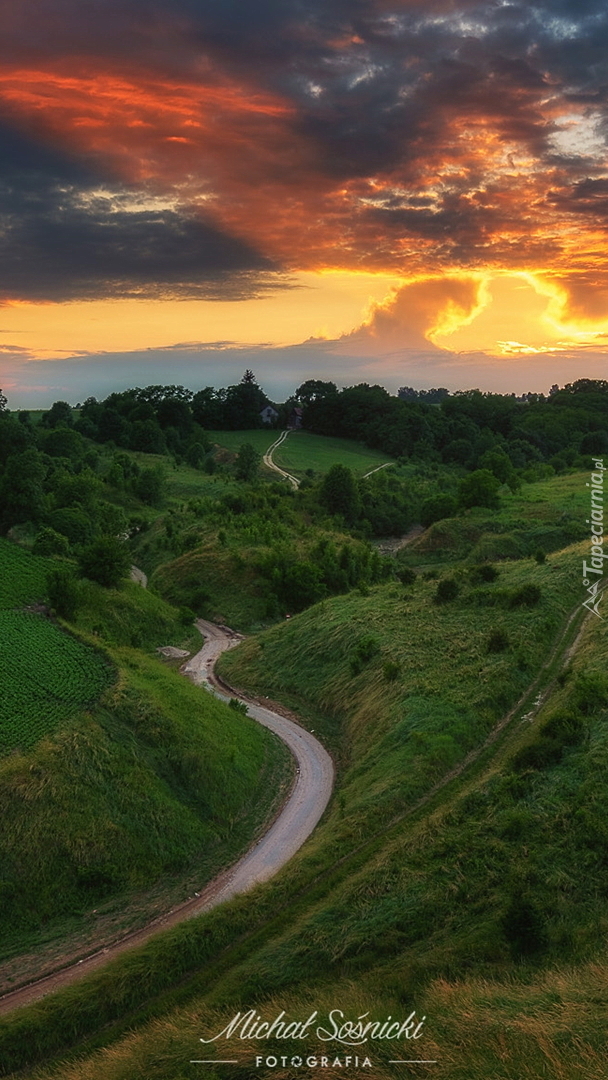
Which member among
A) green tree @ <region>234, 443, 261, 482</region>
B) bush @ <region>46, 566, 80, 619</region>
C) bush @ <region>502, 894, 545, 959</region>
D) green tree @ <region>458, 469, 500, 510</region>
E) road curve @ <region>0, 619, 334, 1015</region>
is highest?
green tree @ <region>234, 443, 261, 482</region>

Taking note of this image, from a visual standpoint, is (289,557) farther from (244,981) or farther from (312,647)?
(244,981)

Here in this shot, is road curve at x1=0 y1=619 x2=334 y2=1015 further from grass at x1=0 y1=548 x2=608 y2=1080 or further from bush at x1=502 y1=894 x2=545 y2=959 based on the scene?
bush at x1=502 y1=894 x2=545 y2=959

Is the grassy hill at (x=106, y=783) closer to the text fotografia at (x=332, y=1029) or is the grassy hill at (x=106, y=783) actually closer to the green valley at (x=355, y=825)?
the green valley at (x=355, y=825)

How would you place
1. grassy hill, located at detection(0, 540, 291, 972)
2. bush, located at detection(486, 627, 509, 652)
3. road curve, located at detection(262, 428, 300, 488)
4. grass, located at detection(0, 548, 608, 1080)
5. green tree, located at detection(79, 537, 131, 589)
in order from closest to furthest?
grass, located at detection(0, 548, 608, 1080) → grassy hill, located at detection(0, 540, 291, 972) → bush, located at detection(486, 627, 509, 652) → green tree, located at detection(79, 537, 131, 589) → road curve, located at detection(262, 428, 300, 488)

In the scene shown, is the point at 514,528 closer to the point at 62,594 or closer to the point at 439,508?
the point at 439,508

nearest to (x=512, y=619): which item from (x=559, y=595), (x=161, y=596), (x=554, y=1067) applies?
(x=559, y=595)

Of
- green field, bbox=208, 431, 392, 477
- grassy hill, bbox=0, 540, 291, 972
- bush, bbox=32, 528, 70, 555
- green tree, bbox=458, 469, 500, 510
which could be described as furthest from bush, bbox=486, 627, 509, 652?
green field, bbox=208, 431, 392, 477

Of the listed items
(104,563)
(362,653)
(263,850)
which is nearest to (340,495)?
(104,563)
